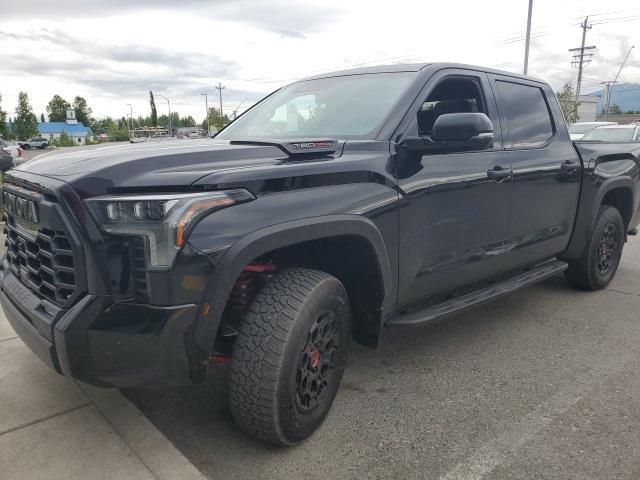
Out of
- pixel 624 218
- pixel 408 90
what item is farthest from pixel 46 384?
pixel 624 218

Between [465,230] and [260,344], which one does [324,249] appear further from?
[465,230]

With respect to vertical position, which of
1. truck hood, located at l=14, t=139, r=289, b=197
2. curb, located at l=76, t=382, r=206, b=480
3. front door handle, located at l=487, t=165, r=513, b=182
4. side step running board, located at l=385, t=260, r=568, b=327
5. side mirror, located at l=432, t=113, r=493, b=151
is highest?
side mirror, located at l=432, t=113, r=493, b=151

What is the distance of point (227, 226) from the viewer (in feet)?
6.92

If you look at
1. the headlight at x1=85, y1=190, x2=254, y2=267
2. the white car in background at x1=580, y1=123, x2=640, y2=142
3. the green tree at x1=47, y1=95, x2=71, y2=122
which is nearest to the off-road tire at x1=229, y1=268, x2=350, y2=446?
Result: the headlight at x1=85, y1=190, x2=254, y2=267

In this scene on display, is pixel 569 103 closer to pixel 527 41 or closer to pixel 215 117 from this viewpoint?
pixel 527 41

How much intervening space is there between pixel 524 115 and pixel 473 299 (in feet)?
5.03

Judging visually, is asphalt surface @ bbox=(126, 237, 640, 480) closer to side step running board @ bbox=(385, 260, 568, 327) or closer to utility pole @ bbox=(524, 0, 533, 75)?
side step running board @ bbox=(385, 260, 568, 327)

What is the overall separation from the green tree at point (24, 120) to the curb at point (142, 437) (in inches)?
3651

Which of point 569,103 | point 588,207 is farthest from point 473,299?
point 569,103

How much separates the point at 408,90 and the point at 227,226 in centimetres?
158

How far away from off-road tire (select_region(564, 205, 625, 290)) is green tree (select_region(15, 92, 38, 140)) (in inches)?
3648

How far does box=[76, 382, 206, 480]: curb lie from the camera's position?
7.59 ft

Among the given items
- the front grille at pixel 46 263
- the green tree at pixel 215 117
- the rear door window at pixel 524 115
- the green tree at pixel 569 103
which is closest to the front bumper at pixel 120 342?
the front grille at pixel 46 263

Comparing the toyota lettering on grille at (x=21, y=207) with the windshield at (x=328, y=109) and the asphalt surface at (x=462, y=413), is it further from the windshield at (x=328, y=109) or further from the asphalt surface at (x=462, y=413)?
the windshield at (x=328, y=109)
